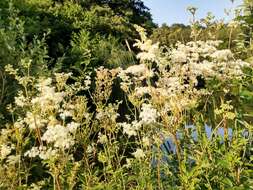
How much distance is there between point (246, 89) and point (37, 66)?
12.8 feet

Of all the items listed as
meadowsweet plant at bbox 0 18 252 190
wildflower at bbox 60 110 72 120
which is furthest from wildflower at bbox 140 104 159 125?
wildflower at bbox 60 110 72 120

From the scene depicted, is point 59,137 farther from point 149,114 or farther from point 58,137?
point 149,114

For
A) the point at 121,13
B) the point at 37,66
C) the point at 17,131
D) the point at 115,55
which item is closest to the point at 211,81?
the point at 17,131

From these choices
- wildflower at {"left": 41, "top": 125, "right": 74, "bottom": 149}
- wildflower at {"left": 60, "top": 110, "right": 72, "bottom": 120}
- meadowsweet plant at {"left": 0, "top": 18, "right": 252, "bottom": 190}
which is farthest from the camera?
wildflower at {"left": 60, "top": 110, "right": 72, "bottom": 120}

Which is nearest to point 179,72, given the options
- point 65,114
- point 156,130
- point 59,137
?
point 156,130

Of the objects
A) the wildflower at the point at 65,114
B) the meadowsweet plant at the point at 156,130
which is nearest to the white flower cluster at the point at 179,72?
the meadowsweet plant at the point at 156,130

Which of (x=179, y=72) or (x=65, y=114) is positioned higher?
(x=179, y=72)

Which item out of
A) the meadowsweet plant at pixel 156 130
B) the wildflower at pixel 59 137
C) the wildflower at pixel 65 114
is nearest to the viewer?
the wildflower at pixel 59 137

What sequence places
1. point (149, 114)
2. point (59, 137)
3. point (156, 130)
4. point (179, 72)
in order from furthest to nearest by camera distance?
point (179, 72)
point (156, 130)
point (149, 114)
point (59, 137)

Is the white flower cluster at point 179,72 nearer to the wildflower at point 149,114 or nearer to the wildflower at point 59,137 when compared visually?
the wildflower at point 149,114

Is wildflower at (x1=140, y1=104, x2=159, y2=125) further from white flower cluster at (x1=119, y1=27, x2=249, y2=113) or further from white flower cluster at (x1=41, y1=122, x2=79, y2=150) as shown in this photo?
white flower cluster at (x1=41, y1=122, x2=79, y2=150)

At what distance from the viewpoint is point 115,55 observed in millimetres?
14906

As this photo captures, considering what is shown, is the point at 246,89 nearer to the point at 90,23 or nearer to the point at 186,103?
the point at 186,103

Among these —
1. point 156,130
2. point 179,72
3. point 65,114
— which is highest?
point 179,72
